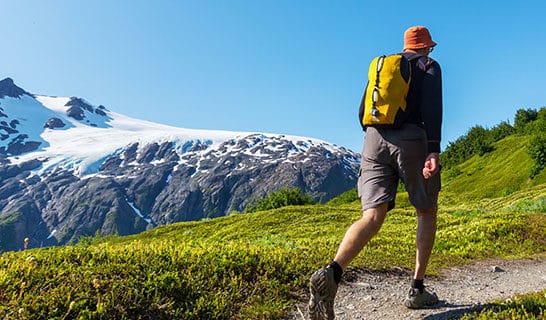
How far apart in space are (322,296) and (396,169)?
1.88m

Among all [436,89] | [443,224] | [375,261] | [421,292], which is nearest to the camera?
[436,89]

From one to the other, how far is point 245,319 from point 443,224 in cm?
1409

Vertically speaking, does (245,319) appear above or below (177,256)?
below

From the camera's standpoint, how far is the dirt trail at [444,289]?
6.02 meters

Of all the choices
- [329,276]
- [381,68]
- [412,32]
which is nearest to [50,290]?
[329,276]

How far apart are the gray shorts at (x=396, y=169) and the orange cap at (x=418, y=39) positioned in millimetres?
1292

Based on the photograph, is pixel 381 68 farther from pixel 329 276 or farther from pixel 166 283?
pixel 166 283

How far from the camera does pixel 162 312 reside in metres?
5.20

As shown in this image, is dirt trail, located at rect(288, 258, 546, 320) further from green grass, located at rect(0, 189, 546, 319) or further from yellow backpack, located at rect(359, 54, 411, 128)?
yellow backpack, located at rect(359, 54, 411, 128)

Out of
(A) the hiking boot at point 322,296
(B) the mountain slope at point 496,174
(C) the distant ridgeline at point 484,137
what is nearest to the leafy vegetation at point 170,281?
(A) the hiking boot at point 322,296

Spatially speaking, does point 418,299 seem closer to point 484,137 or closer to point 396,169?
point 396,169

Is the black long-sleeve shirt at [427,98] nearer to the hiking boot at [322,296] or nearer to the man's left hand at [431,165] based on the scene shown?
the man's left hand at [431,165]

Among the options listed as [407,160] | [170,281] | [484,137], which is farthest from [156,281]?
[484,137]

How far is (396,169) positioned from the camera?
554 centimetres
